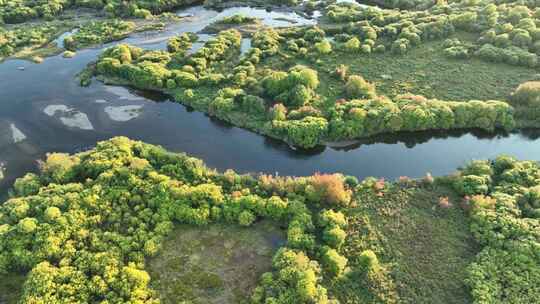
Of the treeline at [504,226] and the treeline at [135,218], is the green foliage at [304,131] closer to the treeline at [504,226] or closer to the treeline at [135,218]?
the treeline at [135,218]

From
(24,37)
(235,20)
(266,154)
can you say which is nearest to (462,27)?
(235,20)

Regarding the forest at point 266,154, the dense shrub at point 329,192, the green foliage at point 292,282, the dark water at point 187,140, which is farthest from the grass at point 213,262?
the dark water at point 187,140

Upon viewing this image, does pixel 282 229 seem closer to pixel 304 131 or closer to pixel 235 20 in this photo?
pixel 304 131

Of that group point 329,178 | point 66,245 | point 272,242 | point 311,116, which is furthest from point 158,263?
point 311,116

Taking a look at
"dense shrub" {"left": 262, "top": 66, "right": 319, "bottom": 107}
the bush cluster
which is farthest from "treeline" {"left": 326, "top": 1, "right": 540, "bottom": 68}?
the bush cluster

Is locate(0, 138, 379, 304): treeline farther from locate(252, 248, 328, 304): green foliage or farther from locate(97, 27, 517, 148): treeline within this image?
locate(97, 27, 517, 148): treeline

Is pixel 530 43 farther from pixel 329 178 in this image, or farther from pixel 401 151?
pixel 329 178

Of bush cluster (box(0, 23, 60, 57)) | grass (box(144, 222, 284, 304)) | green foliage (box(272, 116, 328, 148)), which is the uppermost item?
bush cluster (box(0, 23, 60, 57))

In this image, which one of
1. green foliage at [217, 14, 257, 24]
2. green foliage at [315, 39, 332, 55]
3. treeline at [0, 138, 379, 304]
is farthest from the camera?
green foliage at [217, 14, 257, 24]
